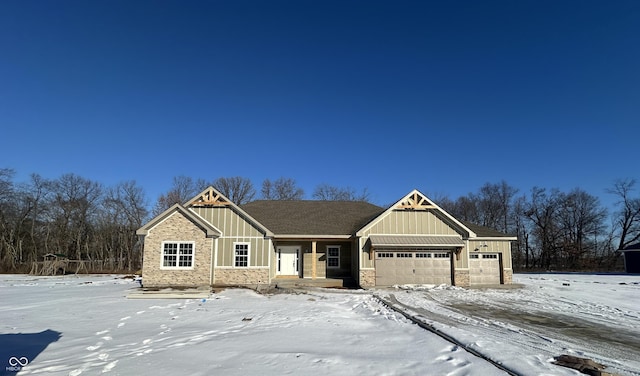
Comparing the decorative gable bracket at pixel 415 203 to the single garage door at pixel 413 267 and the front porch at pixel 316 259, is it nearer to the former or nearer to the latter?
the single garage door at pixel 413 267

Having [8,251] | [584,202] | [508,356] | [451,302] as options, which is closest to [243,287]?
[451,302]

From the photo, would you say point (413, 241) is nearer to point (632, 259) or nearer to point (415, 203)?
point (415, 203)

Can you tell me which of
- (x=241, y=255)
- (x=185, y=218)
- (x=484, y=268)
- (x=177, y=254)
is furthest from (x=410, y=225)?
(x=177, y=254)

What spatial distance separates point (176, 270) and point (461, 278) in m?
15.4

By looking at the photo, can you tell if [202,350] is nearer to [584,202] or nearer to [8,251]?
[8,251]

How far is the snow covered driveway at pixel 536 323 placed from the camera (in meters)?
6.91

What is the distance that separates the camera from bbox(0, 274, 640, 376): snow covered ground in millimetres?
6211

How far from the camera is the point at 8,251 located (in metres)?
40.1

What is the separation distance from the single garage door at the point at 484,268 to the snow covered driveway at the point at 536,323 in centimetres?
282

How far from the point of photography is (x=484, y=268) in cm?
2169

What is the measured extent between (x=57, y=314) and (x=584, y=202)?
62.3 meters

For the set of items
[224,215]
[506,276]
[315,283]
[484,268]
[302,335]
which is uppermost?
[224,215]

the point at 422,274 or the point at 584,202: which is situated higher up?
the point at 584,202

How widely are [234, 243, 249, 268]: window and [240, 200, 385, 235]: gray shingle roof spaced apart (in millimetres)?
2013
